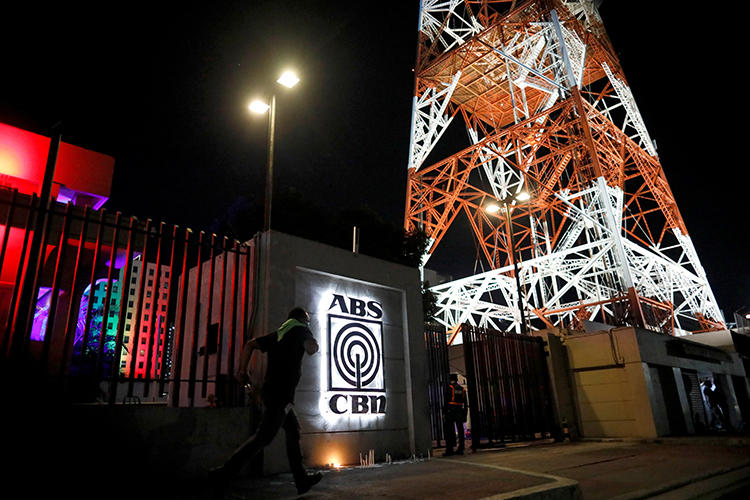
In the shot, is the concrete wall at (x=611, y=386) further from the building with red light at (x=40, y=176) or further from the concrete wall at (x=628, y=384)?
the building with red light at (x=40, y=176)

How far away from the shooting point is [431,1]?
1123 inches

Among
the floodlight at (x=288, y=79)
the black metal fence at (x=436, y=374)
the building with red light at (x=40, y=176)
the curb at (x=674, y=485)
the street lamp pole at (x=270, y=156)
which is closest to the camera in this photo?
the curb at (x=674, y=485)

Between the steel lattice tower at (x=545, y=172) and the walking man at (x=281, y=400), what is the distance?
16652 mm

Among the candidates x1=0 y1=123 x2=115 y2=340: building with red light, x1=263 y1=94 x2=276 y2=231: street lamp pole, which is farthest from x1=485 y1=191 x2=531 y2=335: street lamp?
x1=0 y1=123 x2=115 y2=340: building with red light

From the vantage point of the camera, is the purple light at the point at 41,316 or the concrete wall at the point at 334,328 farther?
the purple light at the point at 41,316

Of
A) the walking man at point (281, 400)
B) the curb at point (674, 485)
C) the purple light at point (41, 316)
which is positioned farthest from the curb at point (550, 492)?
the purple light at point (41, 316)

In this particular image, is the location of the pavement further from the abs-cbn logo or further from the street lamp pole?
the street lamp pole

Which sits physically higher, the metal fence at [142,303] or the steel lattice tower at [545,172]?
the steel lattice tower at [545,172]

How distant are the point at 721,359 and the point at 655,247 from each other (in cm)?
810

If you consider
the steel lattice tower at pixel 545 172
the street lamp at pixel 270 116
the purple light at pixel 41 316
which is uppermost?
the steel lattice tower at pixel 545 172

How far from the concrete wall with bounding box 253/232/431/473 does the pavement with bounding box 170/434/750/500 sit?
56 centimetres

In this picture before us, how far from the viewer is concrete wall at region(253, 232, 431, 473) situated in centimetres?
685

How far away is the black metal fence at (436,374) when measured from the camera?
9.35 meters

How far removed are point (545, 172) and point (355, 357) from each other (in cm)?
2141
